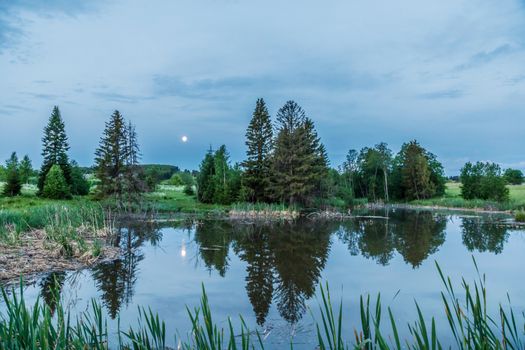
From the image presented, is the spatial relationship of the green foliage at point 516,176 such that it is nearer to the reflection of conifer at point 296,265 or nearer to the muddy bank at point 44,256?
the reflection of conifer at point 296,265

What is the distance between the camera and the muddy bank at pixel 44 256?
10.9 m

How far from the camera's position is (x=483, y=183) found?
59.0m

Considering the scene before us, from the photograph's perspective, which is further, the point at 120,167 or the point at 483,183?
the point at 483,183

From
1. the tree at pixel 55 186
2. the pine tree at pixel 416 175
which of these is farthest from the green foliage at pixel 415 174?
the tree at pixel 55 186

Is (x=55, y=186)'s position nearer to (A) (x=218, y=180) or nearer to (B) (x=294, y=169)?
(A) (x=218, y=180)

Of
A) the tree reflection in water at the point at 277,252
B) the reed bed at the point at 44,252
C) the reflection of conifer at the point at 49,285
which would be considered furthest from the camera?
the reed bed at the point at 44,252

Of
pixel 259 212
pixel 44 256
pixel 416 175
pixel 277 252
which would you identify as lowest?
pixel 277 252

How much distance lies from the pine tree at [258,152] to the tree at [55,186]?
20.6 m

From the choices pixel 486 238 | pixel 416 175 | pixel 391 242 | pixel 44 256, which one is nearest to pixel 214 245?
pixel 44 256

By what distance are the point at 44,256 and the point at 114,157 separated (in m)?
25.5

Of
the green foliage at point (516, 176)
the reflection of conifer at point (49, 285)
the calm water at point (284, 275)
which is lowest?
the calm water at point (284, 275)

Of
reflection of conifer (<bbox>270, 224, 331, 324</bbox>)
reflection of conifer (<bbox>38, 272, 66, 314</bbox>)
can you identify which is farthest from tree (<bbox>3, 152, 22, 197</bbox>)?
reflection of conifer (<bbox>38, 272, 66, 314</bbox>)

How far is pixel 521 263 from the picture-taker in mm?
14078

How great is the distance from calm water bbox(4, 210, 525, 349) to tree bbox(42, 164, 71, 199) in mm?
25396
